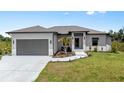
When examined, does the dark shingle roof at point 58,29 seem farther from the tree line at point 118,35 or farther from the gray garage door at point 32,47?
the tree line at point 118,35

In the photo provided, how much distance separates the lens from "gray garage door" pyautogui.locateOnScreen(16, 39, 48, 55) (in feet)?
73.9

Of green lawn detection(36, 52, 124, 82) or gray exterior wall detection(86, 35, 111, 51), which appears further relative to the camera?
gray exterior wall detection(86, 35, 111, 51)

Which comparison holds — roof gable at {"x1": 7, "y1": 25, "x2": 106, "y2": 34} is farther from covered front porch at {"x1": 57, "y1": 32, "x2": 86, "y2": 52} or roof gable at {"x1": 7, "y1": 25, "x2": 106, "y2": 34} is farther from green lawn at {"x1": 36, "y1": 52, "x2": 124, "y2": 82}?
green lawn at {"x1": 36, "y1": 52, "x2": 124, "y2": 82}

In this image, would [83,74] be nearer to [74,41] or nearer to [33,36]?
[33,36]

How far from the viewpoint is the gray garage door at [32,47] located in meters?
22.5

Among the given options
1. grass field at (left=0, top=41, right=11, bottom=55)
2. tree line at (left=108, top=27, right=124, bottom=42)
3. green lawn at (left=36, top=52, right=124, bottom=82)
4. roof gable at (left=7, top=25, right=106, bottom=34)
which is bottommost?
green lawn at (left=36, top=52, right=124, bottom=82)

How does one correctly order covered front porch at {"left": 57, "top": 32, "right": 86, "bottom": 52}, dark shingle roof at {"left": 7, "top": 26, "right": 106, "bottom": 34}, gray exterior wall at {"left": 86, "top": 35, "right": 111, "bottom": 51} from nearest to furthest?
dark shingle roof at {"left": 7, "top": 26, "right": 106, "bottom": 34}, covered front porch at {"left": 57, "top": 32, "right": 86, "bottom": 52}, gray exterior wall at {"left": 86, "top": 35, "right": 111, "bottom": 51}

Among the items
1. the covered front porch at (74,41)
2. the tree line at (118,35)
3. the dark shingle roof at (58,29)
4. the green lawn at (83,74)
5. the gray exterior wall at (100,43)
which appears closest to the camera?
the green lawn at (83,74)

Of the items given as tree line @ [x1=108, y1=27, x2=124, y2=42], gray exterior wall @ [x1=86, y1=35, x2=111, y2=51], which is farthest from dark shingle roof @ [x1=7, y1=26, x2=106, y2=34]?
tree line @ [x1=108, y1=27, x2=124, y2=42]

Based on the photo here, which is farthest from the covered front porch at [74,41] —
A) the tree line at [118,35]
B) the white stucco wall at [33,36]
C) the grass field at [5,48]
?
the tree line at [118,35]

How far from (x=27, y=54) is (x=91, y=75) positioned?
36.3 feet
